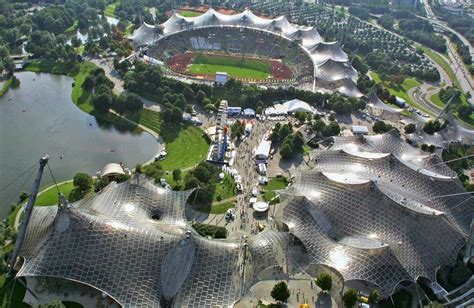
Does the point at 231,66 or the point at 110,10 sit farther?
the point at 110,10

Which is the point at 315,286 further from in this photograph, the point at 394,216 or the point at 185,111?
the point at 185,111

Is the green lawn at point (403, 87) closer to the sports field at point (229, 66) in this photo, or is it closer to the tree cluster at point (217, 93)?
the tree cluster at point (217, 93)

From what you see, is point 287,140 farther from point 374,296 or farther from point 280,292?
point 280,292

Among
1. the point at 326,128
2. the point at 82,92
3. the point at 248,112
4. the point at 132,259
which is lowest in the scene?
the point at 248,112

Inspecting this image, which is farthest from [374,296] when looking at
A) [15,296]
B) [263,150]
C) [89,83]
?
[89,83]

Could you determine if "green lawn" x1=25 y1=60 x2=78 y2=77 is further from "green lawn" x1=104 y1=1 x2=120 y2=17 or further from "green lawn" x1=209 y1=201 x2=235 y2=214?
"green lawn" x1=209 y1=201 x2=235 y2=214

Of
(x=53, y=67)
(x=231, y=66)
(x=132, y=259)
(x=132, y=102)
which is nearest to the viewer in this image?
(x=132, y=259)

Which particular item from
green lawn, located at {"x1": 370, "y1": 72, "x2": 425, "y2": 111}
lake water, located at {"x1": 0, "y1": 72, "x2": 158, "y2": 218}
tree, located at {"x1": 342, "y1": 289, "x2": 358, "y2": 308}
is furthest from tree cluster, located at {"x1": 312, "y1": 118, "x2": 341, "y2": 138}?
tree, located at {"x1": 342, "y1": 289, "x2": 358, "y2": 308}
